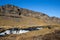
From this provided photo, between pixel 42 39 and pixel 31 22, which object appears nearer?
pixel 42 39

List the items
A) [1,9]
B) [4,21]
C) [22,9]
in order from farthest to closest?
1. [22,9]
2. [1,9]
3. [4,21]

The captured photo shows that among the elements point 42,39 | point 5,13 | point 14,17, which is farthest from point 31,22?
point 42,39

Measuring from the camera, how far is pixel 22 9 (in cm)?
7100

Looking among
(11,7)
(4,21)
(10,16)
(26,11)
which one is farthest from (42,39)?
(26,11)

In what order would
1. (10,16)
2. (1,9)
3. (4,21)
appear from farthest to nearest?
(1,9) < (10,16) < (4,21)

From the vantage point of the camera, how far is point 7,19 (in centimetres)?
5375

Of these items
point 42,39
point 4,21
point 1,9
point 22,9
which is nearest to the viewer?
point 42,39

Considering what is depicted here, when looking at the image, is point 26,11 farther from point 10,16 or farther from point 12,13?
point 10,16

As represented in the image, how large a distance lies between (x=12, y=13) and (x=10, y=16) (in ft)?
16.2

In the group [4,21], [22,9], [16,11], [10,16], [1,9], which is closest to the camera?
[4,21]

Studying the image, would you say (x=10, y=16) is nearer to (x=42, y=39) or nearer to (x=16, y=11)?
(x=16, y=11)

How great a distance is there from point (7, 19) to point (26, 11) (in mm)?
20208

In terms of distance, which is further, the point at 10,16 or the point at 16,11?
the point at 16,11

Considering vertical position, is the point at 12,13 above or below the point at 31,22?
above
